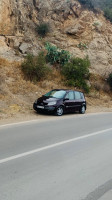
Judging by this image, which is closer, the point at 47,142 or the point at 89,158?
the point at 89,158

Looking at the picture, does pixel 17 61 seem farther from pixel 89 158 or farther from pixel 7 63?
pixel 89 158

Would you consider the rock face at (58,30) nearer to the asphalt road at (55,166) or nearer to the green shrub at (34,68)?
the green shrub at (34,68)

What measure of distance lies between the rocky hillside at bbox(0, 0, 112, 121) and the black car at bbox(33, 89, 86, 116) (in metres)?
6.43

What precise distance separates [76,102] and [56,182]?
37.8 feet

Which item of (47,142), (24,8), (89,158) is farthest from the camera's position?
(24,8)

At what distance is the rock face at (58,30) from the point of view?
25.2 meters

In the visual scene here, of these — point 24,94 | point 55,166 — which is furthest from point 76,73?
point 55,166

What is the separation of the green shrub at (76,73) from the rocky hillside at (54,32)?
314 cm

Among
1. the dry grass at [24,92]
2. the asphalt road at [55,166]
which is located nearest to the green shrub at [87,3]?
the dry grass at [24,92]

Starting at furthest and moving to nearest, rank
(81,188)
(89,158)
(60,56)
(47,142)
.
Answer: (60,56) → (47,142) → (89,158) → (81,188)

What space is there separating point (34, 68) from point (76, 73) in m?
4.20

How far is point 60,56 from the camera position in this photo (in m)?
24.2

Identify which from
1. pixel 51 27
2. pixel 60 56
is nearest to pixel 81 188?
pixel 60 56

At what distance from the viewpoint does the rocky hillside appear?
79.5ft
